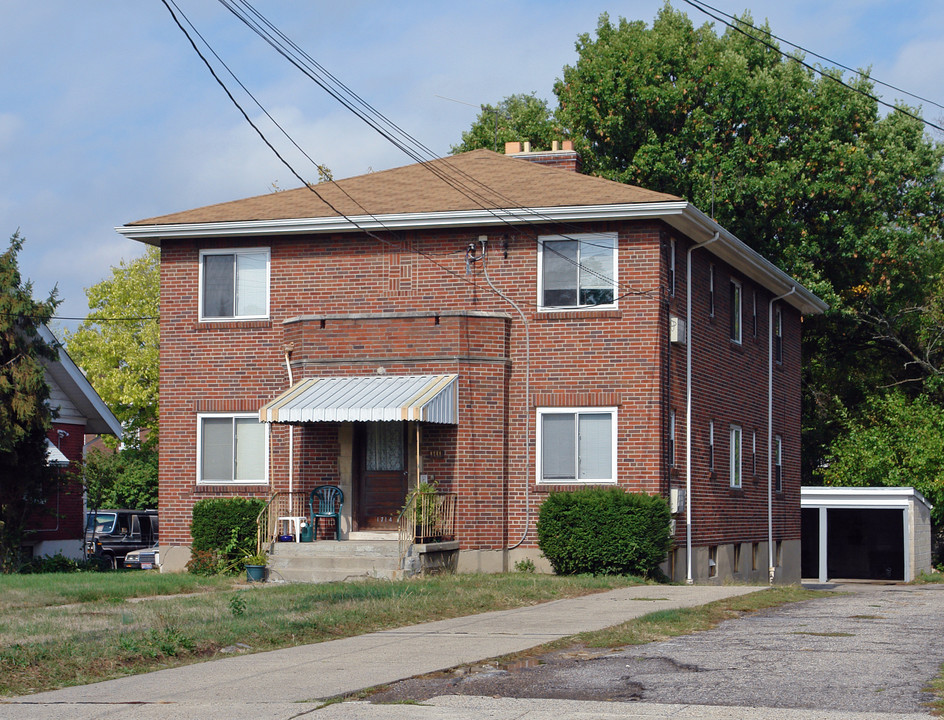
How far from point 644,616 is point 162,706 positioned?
22.4ft

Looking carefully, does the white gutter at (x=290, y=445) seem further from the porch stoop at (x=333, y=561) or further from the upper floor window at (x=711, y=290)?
the upper floor window at (x=711, y=290)

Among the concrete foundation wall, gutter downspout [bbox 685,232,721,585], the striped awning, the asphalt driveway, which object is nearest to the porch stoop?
the striped awning

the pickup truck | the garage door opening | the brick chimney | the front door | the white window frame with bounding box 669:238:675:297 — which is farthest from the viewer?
the garage door opening

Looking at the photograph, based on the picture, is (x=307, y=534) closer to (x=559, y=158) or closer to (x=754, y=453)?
(x=559, y=158)

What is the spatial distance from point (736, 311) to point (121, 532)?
18872mm

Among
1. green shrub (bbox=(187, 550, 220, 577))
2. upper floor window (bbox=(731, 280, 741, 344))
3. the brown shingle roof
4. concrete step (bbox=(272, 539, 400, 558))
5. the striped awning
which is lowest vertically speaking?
green shrub (bbox=(187, 550, 220, 577))

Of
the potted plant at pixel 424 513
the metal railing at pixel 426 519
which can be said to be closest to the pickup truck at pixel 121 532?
the metal railing at pixel 426 519

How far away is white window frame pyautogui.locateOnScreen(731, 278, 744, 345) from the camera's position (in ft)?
92.0

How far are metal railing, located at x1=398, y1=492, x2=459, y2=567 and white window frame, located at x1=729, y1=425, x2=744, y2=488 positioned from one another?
295 inches

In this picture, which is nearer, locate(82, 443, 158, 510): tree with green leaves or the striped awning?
the striped awning

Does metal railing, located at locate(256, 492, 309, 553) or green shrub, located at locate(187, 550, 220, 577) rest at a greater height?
metal railing, located at locate(256, 492, 309, 553)

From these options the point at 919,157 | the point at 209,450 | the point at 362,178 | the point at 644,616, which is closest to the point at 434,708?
the point at 644,616

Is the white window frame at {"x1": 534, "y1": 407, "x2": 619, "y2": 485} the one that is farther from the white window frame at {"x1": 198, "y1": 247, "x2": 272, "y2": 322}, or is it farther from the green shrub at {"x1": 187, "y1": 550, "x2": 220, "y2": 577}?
the green shrub at {"x1": 187, "y1": 550, "x2": 220, "y2": 577}

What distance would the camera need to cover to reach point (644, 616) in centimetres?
1496
